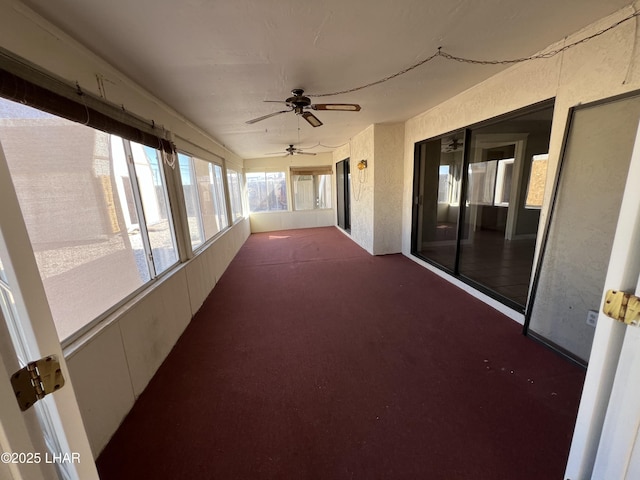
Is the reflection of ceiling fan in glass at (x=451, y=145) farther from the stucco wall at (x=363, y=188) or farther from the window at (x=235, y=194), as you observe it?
the window at (x=235, y=194)

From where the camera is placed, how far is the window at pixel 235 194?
19.9 ft

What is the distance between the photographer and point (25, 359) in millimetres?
726

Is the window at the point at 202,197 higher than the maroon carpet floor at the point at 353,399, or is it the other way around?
the window at the point at 202,197

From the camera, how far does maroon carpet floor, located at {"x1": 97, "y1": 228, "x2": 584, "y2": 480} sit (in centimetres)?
131

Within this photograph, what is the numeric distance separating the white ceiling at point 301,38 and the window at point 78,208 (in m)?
0.58

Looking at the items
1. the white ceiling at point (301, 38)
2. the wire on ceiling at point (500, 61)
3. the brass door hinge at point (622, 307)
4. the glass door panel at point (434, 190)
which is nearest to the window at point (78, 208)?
the white ceiling at point (301, 38)

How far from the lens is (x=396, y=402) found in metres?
1.65

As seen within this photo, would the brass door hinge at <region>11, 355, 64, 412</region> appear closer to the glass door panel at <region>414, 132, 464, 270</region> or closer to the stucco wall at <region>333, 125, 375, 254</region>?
the glass door panel at <region>414, 132, 464, 270</region>

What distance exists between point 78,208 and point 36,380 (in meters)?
1.22

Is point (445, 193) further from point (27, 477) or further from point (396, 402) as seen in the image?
point (27, 477)

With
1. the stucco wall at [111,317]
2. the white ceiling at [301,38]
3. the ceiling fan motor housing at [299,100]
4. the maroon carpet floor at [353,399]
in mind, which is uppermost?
the white ceiling at [301,38]

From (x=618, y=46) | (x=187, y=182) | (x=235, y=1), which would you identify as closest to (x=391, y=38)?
(x=235, y=1)

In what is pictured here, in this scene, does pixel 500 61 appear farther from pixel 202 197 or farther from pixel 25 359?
pixel 202 197

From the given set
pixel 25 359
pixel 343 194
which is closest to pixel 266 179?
pixel 343 194
